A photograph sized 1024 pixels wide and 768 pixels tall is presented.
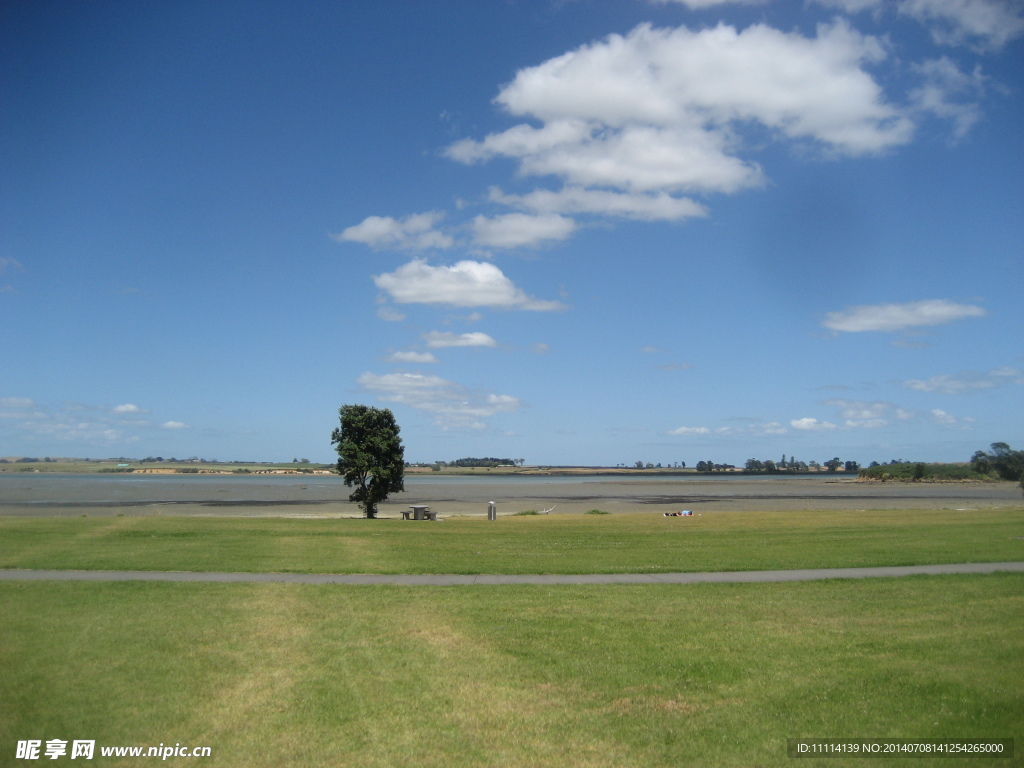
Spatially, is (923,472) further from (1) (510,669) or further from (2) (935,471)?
(1) (510,669)

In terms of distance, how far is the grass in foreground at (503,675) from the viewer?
6879 mm

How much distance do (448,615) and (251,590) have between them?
15.2 ft

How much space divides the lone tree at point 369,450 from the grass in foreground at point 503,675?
3265 cm

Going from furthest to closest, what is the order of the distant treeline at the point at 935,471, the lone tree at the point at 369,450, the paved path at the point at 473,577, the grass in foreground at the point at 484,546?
the distant treeline at the point at 935,471
the lone tree at the point at 369,450
the grass in foreground at the point at 484,546
the paved path at the point at 473,577

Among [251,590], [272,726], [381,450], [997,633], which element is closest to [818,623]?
[997,633]

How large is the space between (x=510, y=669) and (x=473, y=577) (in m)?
8.04

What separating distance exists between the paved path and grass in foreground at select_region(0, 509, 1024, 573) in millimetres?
685

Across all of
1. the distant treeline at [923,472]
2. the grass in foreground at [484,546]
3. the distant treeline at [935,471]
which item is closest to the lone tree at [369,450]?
the grass in foreground at [484,546]

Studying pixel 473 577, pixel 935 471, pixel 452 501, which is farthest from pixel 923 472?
pixel 473 577

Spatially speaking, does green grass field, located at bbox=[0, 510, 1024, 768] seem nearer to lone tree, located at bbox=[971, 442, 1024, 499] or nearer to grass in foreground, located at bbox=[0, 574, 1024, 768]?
grass in foreground, located at bbox=[0, 574, 1024, 768]

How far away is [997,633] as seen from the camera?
35.1ft

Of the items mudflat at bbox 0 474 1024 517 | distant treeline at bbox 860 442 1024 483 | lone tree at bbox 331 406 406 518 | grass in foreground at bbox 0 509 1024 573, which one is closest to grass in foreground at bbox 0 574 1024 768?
grass in foreground at bbox 0 509 1024 573

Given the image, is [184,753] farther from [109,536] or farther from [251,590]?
[109,536]

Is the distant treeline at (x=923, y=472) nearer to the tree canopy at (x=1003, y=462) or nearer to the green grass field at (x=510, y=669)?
the tree canopy at (x=1003, y=462)
